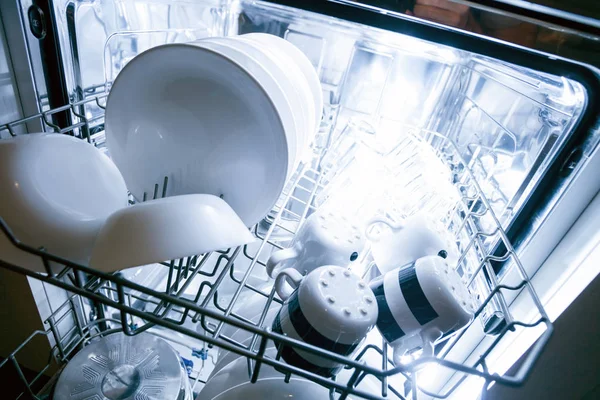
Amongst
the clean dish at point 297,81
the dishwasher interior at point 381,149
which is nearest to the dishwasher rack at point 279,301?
the dishwasher interior at point 381,149

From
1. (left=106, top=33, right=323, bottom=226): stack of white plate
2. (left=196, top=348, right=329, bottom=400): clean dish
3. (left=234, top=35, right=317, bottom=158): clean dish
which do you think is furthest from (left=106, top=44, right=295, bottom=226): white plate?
(left=196, top=348, right=329, bottom=400): clean dish

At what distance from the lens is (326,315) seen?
377mm

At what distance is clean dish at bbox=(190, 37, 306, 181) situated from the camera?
500mm

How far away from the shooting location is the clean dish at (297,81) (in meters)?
0.63

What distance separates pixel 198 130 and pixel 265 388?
15.0 inches

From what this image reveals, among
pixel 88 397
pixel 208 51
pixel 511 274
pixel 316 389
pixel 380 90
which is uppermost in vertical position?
pixel 208 51

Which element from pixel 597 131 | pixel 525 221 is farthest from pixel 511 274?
pixel 597 131

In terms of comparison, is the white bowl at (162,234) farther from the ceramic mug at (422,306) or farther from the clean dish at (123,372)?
the clean dish at (123,372)

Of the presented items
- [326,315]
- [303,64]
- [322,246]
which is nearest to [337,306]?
[326,315]

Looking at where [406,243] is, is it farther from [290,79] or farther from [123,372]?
[123,372]

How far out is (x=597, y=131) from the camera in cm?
47

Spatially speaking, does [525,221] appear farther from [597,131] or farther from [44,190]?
[44,190]

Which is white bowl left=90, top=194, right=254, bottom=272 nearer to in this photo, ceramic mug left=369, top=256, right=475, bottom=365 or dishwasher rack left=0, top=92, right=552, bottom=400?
dishwasher rack left=0, top=92, right=552, bottom=400

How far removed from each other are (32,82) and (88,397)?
50 centimetres
